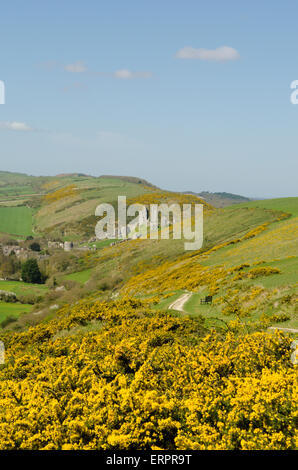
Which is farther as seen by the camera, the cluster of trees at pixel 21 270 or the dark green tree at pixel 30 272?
the cluster of trees at pixel 21 270

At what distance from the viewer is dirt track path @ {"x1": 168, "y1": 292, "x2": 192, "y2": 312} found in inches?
1300

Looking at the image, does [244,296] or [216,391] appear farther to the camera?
[244,296]

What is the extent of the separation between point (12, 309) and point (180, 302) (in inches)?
1742

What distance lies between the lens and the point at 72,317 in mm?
31797

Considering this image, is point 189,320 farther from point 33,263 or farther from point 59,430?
point 33,263

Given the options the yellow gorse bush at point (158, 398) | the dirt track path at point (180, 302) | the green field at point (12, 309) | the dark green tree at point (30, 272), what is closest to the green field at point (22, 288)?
the dark green tree at point (30, 272)

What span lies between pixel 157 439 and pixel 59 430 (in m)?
3.31

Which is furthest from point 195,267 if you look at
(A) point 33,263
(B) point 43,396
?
(A) point 33,263

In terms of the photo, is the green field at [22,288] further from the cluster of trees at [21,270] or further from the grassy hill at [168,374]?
the grassy hill at [168,374]

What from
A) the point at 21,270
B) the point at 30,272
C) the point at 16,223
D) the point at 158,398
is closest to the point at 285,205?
the point at 30,272

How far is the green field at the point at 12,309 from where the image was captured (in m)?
63.1

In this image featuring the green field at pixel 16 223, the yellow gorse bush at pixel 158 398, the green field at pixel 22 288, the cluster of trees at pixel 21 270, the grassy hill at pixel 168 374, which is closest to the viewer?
the yellow gorse bush at pixel 158 398

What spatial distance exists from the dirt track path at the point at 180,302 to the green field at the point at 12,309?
3566 cm

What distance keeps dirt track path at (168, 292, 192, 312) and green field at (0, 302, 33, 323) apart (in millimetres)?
35664
